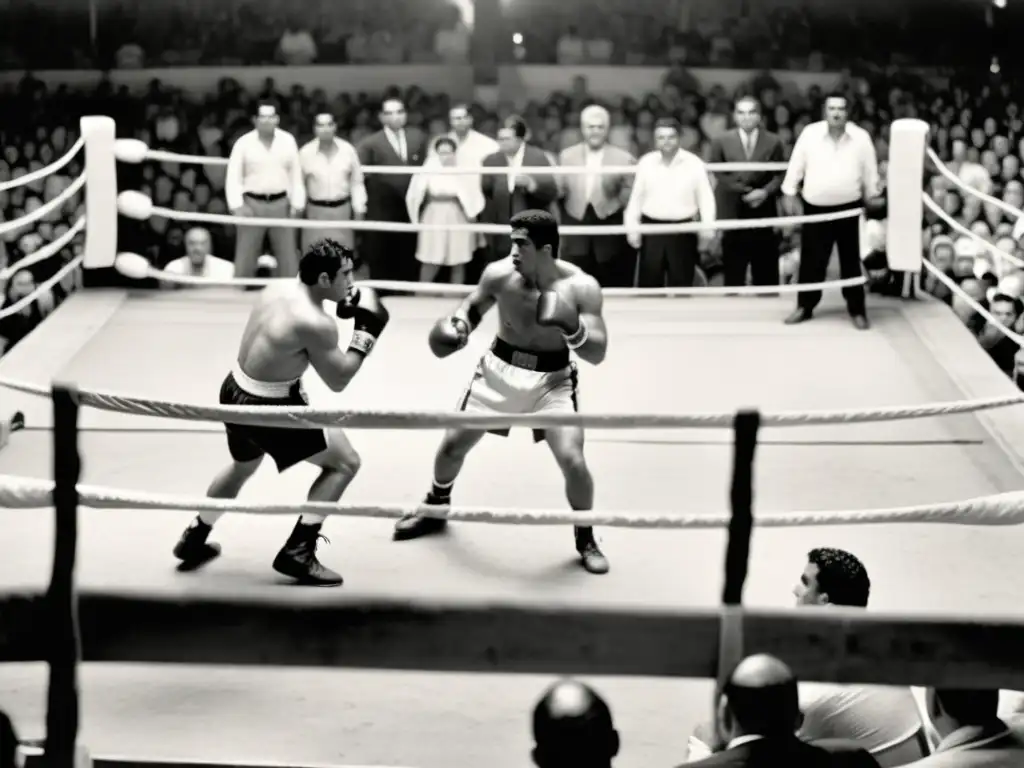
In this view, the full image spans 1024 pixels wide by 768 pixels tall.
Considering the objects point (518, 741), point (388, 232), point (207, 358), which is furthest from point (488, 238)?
point (518, 741)

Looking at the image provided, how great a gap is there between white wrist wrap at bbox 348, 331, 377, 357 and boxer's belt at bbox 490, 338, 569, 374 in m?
0.49

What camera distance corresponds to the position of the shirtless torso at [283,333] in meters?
3.78

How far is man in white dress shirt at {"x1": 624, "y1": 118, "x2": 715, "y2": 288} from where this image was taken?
6461mm

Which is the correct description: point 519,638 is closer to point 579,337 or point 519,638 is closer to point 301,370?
point 579,337

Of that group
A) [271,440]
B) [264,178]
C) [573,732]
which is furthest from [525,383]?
[264,178]

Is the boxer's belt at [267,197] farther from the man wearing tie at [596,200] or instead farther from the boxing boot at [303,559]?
the boxing boot at [303,559]

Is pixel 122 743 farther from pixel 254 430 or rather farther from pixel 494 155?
pixel 494 155

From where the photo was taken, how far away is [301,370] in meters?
3.87

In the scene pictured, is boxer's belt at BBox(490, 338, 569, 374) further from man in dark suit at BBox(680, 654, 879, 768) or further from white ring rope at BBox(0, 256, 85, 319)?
white ring rope at BBox(0, 256, 85, 319)

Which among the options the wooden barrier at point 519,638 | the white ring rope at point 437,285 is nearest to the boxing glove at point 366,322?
the wooden barrier at point 519,638

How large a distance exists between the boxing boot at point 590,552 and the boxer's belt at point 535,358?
46cm

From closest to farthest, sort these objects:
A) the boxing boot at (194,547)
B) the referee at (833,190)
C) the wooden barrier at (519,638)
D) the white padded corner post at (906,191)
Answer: the wooden barrier at (519,638)
the boxing boot at (194,547)
the white padded corner post at (906,191)
the referee at (833,190)

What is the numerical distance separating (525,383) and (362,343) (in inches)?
21.3

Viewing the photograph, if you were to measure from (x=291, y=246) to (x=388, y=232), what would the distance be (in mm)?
653
